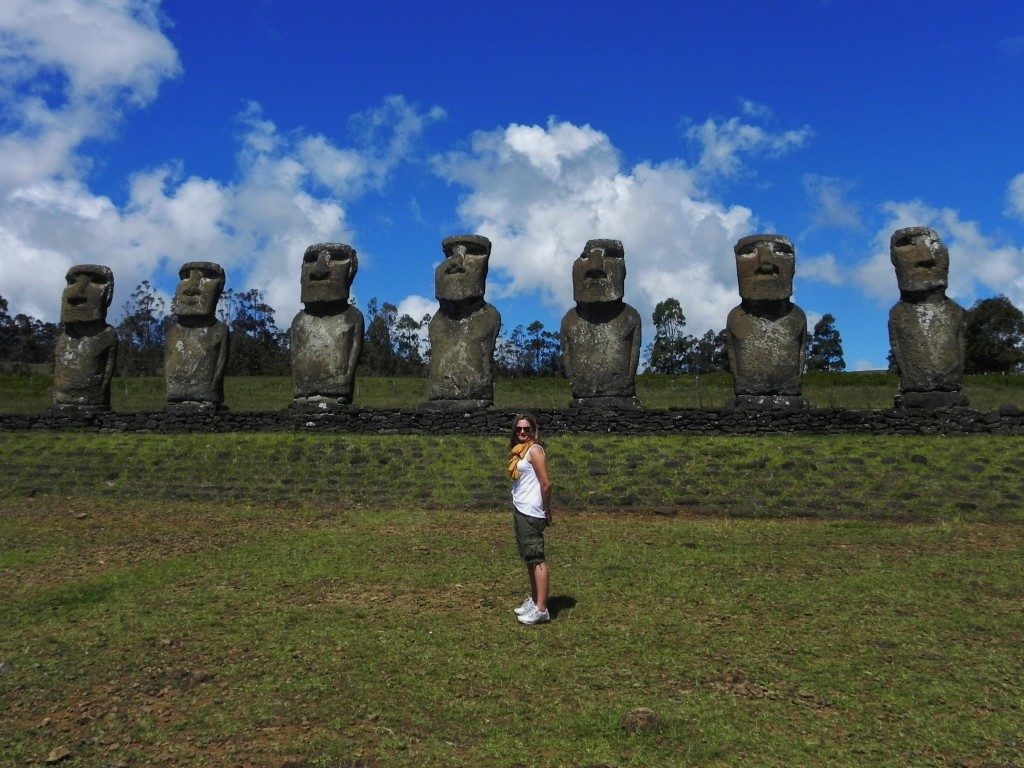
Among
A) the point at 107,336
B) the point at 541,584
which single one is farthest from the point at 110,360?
the point at 541,584

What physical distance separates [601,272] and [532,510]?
1059 centimetres

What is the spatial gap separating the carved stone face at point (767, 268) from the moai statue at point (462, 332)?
193 inches

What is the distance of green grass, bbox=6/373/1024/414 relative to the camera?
2820 cm

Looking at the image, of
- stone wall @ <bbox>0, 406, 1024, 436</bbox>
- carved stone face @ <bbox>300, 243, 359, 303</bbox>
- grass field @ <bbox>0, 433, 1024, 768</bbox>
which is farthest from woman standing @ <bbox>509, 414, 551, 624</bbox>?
carved stone face @ <bbox>300, 243, 359, 303</bbox>

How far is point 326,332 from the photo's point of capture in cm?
1719

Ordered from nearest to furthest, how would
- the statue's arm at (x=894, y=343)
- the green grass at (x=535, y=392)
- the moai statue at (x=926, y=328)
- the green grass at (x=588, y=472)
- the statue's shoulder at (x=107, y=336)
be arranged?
the green grass at (x=588, y=472), the moai statue at (x=926, y=328), the statue's arm at (x=894, y=343), the statue's shoulder at (x=107, y=336), the green grass at (x=535, y=392)

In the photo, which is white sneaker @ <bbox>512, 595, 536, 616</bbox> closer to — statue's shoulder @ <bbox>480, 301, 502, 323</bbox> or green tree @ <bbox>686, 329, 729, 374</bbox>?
statue's shoulder @ <bbox>480, 301, 502, 323</bbox>

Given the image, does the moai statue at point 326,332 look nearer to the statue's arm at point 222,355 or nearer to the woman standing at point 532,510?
the statue's arm at point 222,355

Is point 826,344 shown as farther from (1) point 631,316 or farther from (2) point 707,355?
(1) point 631,316

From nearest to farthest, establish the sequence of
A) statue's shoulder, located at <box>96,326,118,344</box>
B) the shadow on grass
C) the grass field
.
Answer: the grass field, the shadow on grass, statue's shoulder, located at <box>96,326,118,344</box>

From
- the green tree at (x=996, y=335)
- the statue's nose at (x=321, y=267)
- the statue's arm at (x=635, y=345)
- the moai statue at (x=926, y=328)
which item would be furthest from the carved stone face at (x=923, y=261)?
the green tree at (x=996, y=335)

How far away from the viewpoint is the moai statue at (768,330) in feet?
52.3

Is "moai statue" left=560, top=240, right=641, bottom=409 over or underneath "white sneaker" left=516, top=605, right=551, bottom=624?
over

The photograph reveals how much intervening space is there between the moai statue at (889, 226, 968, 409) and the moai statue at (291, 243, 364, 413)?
10740mm
